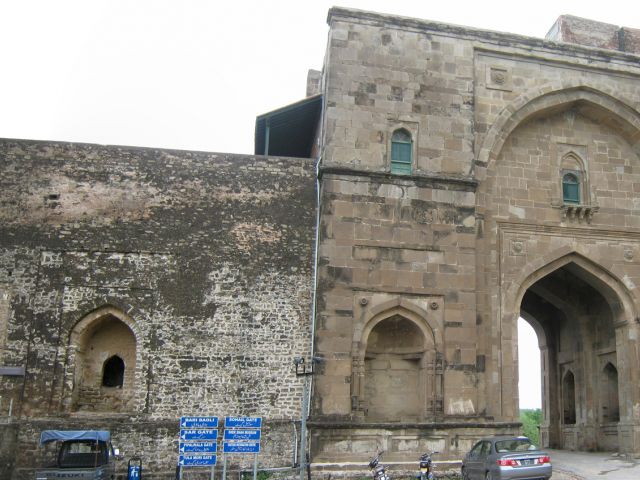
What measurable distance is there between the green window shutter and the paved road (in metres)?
6.73

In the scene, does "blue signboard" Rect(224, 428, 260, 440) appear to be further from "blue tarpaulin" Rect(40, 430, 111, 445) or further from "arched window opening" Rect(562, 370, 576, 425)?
"arched window opening" Rect(562, 370, 576, 425)

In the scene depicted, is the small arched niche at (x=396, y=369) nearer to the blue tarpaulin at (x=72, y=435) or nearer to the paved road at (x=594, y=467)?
the paved road at (x=594, y=467)

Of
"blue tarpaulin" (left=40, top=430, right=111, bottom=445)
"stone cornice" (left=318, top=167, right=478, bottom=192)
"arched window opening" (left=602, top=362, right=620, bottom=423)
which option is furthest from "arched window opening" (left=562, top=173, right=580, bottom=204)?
"blue tarpaulin" (left=40, top=430, right=111, bottom=445)

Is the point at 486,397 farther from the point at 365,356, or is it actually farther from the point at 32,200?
the point at 32,200

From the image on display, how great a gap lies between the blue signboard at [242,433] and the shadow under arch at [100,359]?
3.30 m

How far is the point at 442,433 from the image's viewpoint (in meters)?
14.1

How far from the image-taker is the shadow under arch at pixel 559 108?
53.1 feet

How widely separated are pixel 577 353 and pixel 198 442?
11.2 meters

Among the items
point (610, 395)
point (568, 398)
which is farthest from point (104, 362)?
point (568, 398)

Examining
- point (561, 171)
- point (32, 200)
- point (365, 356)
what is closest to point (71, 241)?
point (32, 200)

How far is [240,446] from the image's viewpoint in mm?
11461

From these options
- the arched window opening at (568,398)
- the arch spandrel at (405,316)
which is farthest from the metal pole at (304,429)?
the arched window opening at (568,398)

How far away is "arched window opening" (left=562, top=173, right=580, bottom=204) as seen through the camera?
16766 millimetres

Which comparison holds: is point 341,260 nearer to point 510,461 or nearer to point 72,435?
point 510,461
